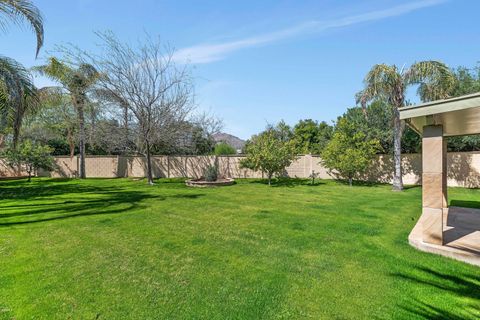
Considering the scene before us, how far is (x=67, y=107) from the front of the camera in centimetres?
2059

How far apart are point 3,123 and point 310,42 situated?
10953mm

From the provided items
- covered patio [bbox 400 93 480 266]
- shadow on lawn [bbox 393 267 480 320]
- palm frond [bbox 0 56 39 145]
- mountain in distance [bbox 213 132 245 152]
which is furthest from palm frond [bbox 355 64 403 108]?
mountain in distance [bbox 213 132 245 152]

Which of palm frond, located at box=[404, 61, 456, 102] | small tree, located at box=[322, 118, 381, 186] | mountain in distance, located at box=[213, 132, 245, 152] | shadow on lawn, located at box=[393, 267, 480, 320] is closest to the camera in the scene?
shadow on lawn, located at box=[393, 267, 480, 320]

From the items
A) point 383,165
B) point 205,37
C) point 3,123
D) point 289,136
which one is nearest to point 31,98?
point 3,123

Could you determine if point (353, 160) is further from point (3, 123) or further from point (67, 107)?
point (67, 107)

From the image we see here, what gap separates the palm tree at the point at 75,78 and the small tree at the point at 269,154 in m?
9.85

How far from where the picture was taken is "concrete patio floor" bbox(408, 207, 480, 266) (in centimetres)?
429

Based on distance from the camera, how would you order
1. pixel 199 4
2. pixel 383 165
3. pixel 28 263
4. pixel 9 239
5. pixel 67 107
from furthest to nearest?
pixel 67 107 < pixel 383 165 < pixel 199 4 < pixel 9 239 < pixel 28 263

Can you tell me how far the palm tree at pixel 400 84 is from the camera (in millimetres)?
11805

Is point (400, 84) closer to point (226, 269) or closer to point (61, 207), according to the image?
point (226, 269)

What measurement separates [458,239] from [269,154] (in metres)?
10.3

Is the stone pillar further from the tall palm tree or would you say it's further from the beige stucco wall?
the beige stucco wall

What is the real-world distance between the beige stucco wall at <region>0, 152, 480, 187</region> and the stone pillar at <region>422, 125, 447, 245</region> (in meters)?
11.0

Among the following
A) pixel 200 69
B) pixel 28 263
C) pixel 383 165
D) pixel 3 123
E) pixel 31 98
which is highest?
pixel 200 69
